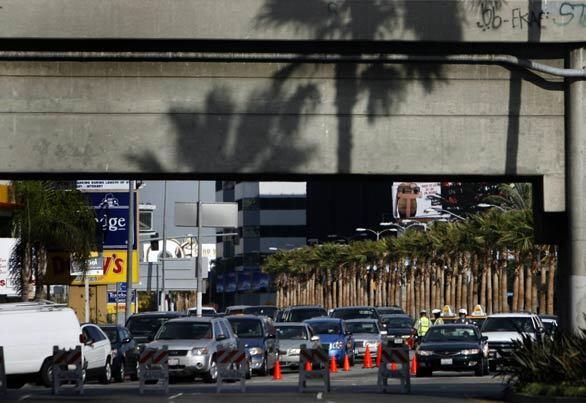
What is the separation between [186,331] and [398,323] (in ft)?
75.2

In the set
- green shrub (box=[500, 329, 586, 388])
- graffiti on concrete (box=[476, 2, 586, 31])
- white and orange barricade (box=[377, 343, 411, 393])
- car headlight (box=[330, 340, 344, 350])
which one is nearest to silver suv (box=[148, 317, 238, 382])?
white and orange barricade (box=[377, 343, 411, 393])

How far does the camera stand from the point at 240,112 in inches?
955

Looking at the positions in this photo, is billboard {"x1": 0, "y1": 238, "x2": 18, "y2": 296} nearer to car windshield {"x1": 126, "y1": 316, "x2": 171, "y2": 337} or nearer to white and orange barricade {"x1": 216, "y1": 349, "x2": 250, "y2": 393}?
car windshield {"x1": 126, "y1": 316, "x2": 171, "y2": 337}

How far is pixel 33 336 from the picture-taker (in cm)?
3241

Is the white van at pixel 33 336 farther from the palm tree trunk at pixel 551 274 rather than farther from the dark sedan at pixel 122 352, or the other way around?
the palm tree trunk at pixel 551 274

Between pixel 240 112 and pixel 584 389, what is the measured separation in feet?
24.8

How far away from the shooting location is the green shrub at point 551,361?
2359 centimetres

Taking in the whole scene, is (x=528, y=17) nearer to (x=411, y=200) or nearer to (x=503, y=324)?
(x=503, y=324)

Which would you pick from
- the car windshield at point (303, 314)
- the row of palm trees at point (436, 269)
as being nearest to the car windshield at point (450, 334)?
the car windshield at point (303, 314)

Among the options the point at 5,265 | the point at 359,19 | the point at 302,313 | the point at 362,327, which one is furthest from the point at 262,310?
the point at 359,19

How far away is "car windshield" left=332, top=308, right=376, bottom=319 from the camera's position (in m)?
54.1

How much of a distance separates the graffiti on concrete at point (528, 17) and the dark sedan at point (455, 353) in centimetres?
1580

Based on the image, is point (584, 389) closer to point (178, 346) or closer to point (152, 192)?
point (178, 346)

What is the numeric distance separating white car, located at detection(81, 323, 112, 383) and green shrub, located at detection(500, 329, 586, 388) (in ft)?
39.8
